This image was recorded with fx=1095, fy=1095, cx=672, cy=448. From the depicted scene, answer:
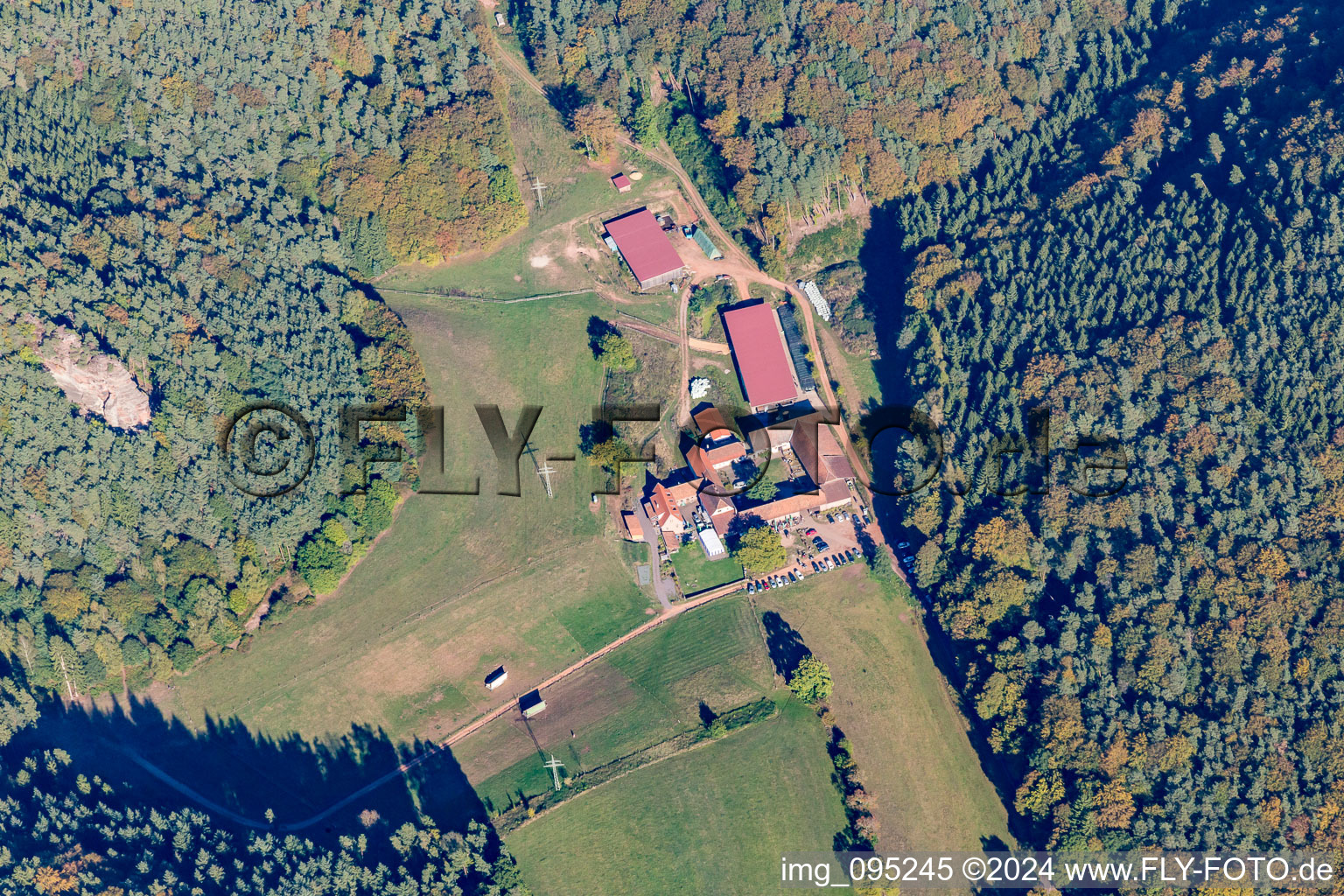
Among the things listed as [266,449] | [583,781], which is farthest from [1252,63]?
[266,449]

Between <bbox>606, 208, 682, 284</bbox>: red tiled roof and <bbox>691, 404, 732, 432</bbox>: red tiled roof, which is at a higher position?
<bbox>606, 208, 682, 284</bbox>: red tiled roof

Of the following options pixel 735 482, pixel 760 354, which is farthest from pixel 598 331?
pixel 735 482

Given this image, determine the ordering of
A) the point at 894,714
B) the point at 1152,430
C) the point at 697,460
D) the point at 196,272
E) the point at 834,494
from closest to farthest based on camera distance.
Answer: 1. the point at 894,714
2. the point at 1152,430
3. the point at 834,494
4. the point at 697,460
5. the point at 196,272

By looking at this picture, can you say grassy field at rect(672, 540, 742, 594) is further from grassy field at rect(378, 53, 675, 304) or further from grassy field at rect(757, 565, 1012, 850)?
grassy field at rect(378, 53, 675, 304)

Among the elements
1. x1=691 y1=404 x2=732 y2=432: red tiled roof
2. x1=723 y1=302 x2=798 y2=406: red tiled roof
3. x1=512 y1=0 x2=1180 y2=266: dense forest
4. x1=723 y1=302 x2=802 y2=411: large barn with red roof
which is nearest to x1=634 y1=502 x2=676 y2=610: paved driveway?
x1=691 y1=404 x2=732 y2=432: red tiled roof

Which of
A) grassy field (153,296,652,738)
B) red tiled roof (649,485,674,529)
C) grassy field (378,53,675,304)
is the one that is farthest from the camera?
grassy field (378,53,675,304)

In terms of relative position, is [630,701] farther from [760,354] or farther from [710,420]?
[760,354]

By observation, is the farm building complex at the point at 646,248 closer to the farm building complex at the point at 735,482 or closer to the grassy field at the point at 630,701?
the farm building complex at the point at 735,482
